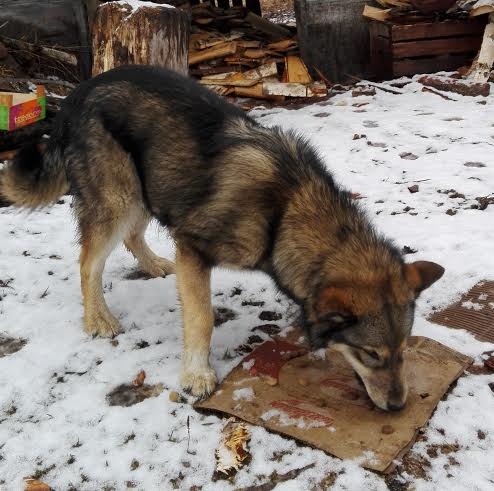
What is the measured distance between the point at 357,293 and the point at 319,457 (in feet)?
2.78

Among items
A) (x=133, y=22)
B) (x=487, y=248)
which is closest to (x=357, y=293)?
(x=487, y=248)

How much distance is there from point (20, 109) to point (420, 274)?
5.41m

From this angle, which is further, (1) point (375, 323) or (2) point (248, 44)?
(2) point (248, 44)

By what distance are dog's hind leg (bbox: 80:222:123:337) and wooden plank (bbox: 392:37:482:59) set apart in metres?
6.86

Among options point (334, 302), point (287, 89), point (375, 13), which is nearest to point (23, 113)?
point (287, 89)

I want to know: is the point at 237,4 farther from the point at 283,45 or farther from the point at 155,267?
the point at 155,267

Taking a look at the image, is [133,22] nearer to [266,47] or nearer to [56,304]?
[56,304]

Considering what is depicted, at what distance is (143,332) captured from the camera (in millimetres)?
4066

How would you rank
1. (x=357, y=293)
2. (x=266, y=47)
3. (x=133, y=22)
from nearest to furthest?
(x=357, y=293) < (x=133, y=22) < (x=266, y=47)

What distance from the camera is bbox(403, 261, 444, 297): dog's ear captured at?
2979mm

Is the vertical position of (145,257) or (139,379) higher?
(145,257)

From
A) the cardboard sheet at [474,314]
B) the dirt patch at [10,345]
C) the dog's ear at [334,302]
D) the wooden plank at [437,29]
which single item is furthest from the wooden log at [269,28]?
the dog's ear at [334,302]

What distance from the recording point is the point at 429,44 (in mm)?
9188

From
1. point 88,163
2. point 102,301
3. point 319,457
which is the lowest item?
point 319,457
